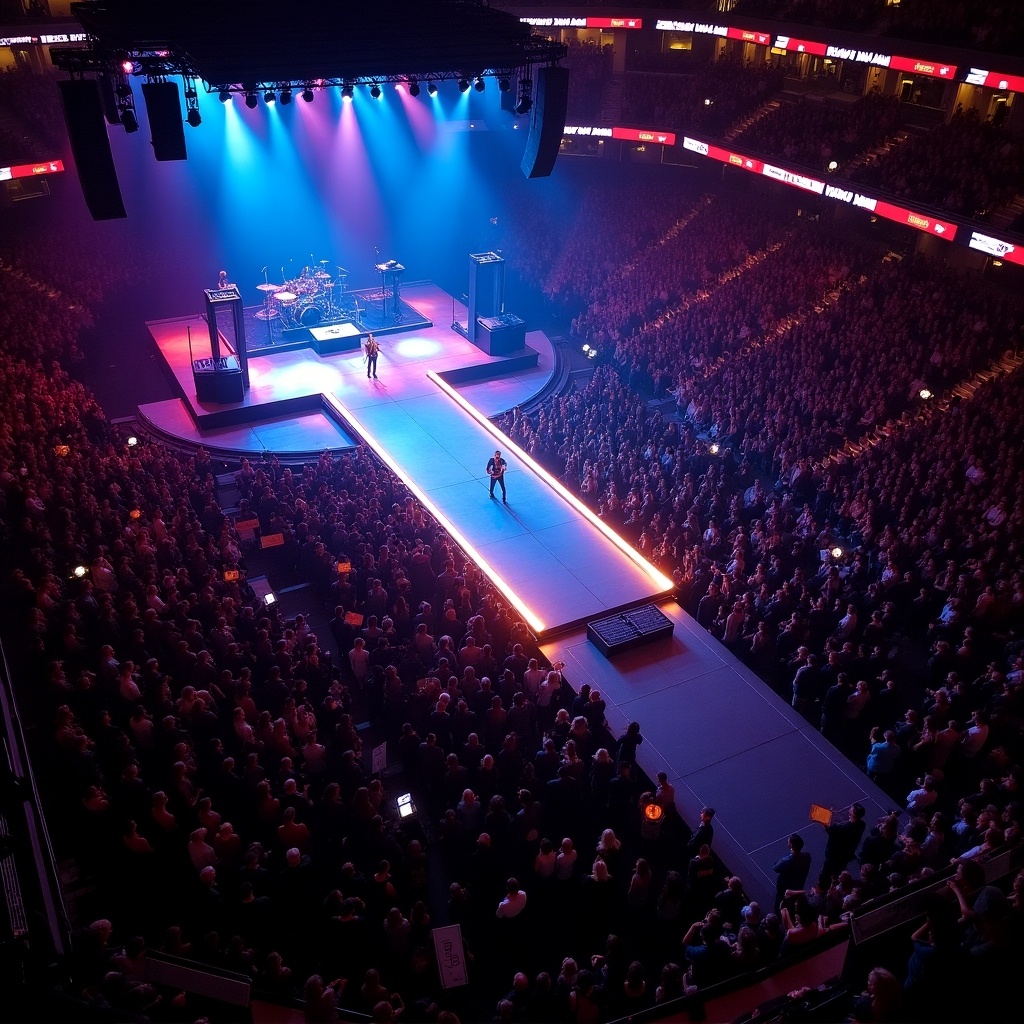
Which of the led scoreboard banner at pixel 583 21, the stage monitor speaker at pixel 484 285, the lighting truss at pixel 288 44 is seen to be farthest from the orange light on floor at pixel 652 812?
the led scoreboard banner at pixel 583 21

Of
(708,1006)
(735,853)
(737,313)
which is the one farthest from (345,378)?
(708,1006)

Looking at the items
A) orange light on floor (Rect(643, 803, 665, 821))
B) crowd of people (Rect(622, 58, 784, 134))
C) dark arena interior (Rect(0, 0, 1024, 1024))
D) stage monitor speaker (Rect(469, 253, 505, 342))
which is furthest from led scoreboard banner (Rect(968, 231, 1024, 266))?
orange light on floor (Rect(643, 803, 665, 821))

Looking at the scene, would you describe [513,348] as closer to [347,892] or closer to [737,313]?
[737,313]

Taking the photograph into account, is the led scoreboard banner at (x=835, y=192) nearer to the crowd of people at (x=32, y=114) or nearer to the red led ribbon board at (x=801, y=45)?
the red led ribbon board at (x=801, y=45)

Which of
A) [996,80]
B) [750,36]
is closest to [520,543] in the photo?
[996,80]

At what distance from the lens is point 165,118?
11.9 meters

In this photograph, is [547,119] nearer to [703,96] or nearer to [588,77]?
[703,96]

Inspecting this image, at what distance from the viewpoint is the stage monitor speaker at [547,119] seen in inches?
515

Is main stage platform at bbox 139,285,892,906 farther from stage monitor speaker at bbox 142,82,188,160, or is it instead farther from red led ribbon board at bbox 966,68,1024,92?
red led ribbon board at bbox 966,68,1024,92

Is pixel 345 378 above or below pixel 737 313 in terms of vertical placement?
below

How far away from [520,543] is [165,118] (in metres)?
8.31

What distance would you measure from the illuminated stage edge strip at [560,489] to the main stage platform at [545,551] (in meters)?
0.04

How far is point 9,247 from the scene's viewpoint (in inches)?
813

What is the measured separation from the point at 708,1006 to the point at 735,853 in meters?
2.71
